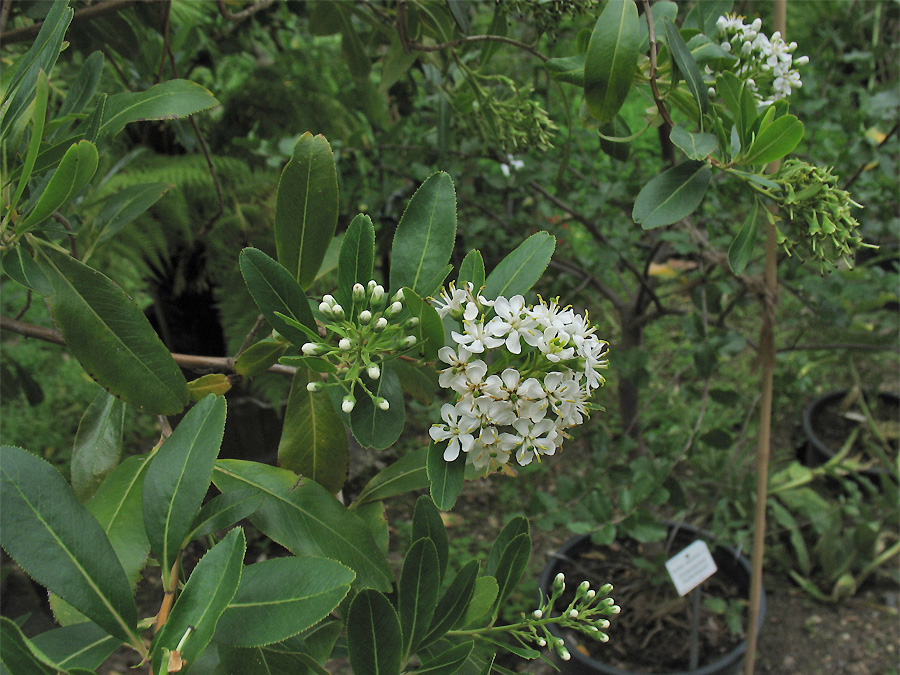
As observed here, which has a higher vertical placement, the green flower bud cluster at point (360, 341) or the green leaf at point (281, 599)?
the green flower bud cluster at point (360, 341)

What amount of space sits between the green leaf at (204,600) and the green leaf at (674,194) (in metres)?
0.53

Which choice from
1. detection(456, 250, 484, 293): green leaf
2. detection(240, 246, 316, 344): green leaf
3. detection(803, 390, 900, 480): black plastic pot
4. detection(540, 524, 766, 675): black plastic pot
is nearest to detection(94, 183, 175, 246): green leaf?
detection(240, 246, 316, 344): green leaf

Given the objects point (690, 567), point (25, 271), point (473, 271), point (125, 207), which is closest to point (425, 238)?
point (473, 271)

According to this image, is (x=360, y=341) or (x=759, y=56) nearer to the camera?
(x=360, y=341)

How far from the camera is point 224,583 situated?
1.67 feet

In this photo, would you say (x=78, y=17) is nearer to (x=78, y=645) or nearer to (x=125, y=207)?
(x=125, y=207)

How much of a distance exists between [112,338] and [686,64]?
673mm

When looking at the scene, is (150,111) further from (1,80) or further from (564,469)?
(564,469)

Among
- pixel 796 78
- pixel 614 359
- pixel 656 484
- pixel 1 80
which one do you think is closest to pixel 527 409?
pixel 796 78

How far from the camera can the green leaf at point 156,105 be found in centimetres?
76

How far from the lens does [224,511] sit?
627 mm

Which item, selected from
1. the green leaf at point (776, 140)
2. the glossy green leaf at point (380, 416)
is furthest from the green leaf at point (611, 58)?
the glossy green leaf at point (380, 416)

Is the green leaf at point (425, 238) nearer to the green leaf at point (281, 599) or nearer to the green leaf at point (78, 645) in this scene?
the green leaf at point (281, 599)

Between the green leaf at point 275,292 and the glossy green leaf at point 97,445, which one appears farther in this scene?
the glossy green leaf at point 97,445
